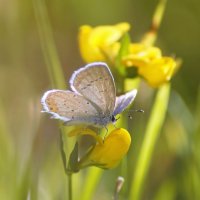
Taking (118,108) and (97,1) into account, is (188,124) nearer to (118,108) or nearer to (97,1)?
(118,108)

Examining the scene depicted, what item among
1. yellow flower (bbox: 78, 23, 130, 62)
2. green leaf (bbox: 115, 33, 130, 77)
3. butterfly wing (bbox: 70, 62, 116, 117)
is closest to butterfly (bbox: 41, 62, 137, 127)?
butterfly wing (bbox: 70, 62, 116, 117)

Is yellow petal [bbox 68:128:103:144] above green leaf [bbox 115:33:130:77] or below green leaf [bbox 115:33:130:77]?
below

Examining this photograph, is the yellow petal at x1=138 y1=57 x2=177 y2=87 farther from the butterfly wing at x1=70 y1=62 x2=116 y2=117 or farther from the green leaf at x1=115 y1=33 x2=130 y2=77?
the butterfly wing at x1=70 y1=62 x2=116 y2=117

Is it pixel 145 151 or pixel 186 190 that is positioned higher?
pixel 145 151

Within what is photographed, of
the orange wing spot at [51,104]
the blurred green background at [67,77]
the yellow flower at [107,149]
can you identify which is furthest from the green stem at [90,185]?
the orange wing spot at [51,104]

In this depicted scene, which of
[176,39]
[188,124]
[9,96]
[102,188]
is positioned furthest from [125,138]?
[176,39]

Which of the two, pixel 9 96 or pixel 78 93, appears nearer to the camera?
pixel 78 93

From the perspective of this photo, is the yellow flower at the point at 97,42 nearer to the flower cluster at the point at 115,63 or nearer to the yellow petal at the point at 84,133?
the flower cluster at the point at 115,63
